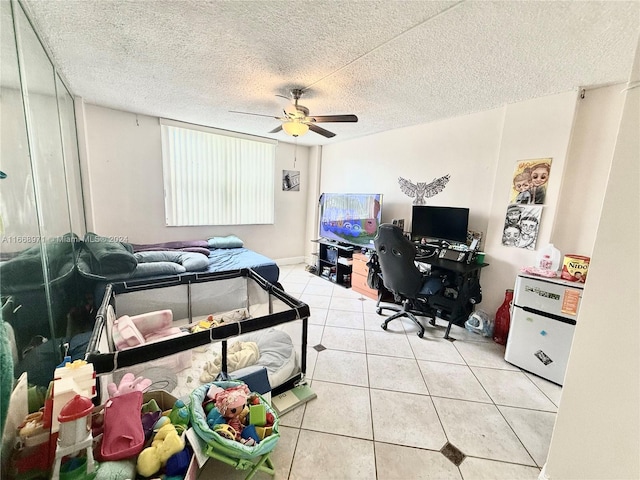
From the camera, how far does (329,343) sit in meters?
2.46

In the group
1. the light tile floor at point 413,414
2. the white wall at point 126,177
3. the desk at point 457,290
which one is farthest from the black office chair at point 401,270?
the white wall at point 126,177

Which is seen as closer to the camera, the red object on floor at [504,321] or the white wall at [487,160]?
the white wall at [487,160]

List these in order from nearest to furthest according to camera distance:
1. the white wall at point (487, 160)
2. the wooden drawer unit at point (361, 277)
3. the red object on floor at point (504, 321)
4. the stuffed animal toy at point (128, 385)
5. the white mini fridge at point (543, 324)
A: the stuffed animal toy at point (128, 385) → the white mini fridge at point (543, 324) → the white wall at point (487, 160) → the red object on floor at point (504, 321) → the wooden drawer unit at point (361, 277)

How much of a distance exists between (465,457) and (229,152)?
452 cm

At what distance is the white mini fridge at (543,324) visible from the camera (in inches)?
76.6

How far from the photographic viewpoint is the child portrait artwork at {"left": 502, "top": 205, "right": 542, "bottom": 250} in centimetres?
245

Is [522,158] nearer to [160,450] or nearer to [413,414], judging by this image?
[413,414]

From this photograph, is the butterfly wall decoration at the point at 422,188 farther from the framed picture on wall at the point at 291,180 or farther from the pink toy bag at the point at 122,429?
the pink toy bag at the point at 122,429

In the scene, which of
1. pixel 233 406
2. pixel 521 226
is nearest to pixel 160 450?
pixel 233 406

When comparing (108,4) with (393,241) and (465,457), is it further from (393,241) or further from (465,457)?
(465,457)

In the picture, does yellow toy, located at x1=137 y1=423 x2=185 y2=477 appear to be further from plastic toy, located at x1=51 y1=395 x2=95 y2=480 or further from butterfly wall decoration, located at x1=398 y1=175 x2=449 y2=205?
butterfly wall decoration, located at x1=398 y1=175 x2=449 y2=205

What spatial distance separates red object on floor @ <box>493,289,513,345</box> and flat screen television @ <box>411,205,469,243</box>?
2.29 ft

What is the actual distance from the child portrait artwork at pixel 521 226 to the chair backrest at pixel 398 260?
3.36 ft

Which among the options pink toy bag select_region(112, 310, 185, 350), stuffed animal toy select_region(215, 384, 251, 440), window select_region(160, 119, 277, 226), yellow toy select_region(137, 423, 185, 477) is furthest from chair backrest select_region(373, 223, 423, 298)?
window select_region(160, 119, 277, 226)
